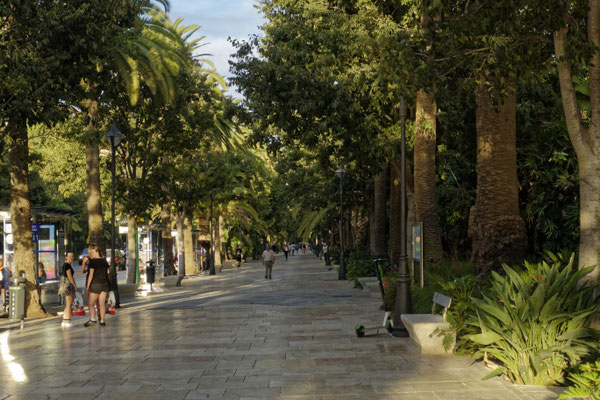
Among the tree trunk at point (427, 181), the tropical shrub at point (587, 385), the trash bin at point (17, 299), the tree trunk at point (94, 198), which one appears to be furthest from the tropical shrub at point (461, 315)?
the tree trunk at point (94, 198)

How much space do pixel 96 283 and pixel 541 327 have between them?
34.1 ft

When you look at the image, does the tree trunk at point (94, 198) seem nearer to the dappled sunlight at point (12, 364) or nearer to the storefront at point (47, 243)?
the storefront at point (47, 243)

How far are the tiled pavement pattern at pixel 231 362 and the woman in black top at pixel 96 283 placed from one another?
569mm

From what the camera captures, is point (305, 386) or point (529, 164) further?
point (529, 164)

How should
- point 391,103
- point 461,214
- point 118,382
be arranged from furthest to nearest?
point 461,214 → point 391,103 → point 118,382

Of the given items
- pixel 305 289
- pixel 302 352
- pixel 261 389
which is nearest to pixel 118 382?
pixel 261 389

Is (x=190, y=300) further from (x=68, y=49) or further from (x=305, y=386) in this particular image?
(x=305, y=386)

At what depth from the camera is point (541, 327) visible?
8.46 meters

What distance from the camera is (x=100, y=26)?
16.6 metres

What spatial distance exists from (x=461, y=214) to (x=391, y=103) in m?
4.83

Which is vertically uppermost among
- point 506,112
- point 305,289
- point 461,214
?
point 506,112

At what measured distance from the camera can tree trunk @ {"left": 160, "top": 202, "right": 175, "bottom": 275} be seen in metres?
37.9

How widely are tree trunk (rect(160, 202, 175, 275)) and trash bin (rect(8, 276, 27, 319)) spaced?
69.8 feet

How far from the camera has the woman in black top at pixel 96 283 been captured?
15625mm
